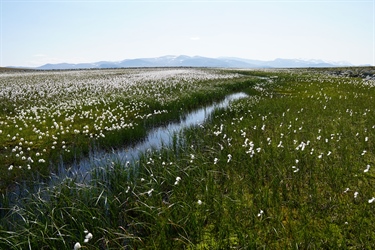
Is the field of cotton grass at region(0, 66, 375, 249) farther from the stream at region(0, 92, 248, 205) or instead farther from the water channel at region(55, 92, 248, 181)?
the water channel at region(55, 92, 248, 181)

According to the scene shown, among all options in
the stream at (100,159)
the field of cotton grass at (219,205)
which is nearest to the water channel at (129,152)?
the stream at (100,159)

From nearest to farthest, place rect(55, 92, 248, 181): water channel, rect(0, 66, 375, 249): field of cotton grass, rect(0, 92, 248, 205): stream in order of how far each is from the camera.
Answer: rect(0, 66, 375, 249): field of cotton grass → rect(0, 92, 248, 205): stream → rect(55, 92, 248, 181): water channel

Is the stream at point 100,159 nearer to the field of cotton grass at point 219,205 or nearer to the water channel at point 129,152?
the water channel at point 129,152

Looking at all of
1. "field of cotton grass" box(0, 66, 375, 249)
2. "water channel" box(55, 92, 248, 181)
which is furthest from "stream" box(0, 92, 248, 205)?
"field of cotton grass" box(0, 66, 375, 249)

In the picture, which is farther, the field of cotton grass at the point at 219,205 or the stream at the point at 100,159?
the stream at the point at 100,159

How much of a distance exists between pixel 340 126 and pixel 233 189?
22.5 feet

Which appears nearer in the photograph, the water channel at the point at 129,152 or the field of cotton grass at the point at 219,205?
the field of cotton grass at the point at 219,205

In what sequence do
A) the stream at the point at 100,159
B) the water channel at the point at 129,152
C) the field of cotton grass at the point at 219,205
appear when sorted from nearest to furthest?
the field of cotton grass at the point at 219,205 → the stream at the point at 100,159 → the water channel at the point at 129,152

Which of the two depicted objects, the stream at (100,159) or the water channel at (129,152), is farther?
the water channel at (129,152)

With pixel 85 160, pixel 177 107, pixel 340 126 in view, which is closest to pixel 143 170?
pixel 85 160

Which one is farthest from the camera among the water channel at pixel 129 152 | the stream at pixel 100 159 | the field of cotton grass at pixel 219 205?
the water channel at pixel 129 152

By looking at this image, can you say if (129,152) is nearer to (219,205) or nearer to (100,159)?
(100,159)

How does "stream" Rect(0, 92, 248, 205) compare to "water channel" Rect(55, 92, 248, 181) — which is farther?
"water channel" Rect(55, 92, 248, 181)

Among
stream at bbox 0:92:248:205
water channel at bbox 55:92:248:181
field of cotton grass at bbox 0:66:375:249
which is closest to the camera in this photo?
field of cotton grass at bbox 0:66:375:249
